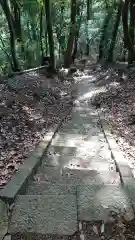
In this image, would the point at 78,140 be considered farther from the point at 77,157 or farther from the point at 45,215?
the point at 45,215

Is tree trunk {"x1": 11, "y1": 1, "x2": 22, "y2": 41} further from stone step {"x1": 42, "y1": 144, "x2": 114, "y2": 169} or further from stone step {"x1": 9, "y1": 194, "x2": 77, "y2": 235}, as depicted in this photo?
stone step {"x1": 9, "y1": 194, "x2": 77, "y2": 235}

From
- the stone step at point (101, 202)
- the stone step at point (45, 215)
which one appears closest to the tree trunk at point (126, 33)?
the stone step at point (101, 202)

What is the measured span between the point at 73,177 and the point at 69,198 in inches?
38.0

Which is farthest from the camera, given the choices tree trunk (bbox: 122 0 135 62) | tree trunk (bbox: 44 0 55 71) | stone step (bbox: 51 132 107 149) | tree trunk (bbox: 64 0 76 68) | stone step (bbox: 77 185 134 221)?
tree trunk (bbox: 64 0 76 68)

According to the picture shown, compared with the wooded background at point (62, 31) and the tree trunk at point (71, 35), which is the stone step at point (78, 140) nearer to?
the wooded background at point (62, 31)

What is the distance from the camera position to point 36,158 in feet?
15.6

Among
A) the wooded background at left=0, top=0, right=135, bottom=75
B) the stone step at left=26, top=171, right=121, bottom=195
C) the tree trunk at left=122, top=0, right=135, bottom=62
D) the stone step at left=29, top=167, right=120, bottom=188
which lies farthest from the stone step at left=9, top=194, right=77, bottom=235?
the tree trunk at left=122, top=0, right=135, bottom=62

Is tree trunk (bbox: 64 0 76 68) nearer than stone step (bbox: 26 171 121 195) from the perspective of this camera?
No

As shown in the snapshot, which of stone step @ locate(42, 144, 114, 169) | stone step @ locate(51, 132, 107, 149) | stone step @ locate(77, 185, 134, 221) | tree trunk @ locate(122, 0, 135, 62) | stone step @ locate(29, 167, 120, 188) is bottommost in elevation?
stone step @ locate(51, 132, 107, 149)

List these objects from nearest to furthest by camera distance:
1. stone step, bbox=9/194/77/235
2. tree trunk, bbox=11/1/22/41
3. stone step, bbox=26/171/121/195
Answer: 1. stone step, bbox=9/194/77/235
2. stone step, bbox=26/171/121/195
3. tree trunk, bbox=11/1/22/41

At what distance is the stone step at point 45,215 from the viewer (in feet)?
9.66

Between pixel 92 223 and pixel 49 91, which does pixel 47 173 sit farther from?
pixel 49 91

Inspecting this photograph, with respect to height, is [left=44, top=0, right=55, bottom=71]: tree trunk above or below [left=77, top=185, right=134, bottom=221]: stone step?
above

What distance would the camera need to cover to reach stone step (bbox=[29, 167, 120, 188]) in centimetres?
418
